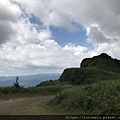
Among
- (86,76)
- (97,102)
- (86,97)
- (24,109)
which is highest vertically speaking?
(86,76)

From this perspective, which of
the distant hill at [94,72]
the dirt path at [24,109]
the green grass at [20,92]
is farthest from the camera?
the distant hill at [94,72]

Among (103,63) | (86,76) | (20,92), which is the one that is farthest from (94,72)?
(20,92)

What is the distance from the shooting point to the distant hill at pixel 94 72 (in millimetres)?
55438

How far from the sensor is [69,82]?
58688 mm

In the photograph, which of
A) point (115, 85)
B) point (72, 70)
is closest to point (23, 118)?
point (115, 85)

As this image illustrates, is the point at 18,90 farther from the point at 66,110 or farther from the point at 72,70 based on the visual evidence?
the point at 72,70

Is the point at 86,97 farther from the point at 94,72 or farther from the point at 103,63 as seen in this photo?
the point at 103,63

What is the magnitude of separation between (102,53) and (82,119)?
70.3 meters

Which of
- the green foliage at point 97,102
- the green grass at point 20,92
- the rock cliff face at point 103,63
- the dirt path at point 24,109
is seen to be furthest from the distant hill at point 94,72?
the green foliage at point 97,102

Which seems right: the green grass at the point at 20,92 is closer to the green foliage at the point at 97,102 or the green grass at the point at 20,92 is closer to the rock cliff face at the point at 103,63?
the green foliage at the point at 97,102

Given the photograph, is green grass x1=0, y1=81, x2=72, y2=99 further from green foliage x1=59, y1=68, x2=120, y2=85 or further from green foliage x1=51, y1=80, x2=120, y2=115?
green foliage x1=51, y1=80, x2=120, y2=115

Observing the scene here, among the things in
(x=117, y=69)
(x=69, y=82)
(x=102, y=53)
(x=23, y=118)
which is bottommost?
(x=23, y=118)

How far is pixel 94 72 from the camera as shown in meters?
58.9

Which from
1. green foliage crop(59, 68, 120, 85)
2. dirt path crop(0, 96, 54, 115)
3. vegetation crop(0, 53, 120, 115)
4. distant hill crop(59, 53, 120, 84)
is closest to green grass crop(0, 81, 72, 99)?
vegetation crop(0, 53, 120, 115)
